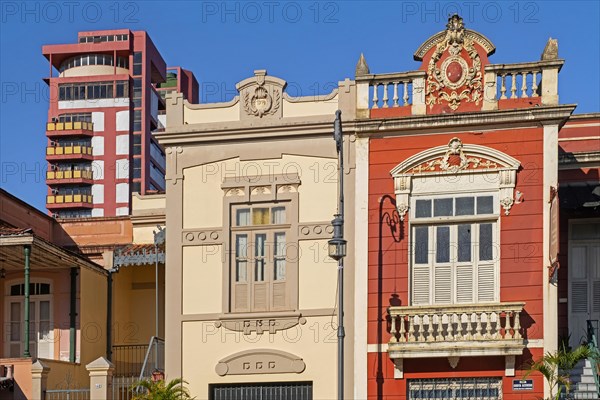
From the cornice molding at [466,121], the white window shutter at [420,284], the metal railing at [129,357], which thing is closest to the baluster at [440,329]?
the white window shutter at [420,284]

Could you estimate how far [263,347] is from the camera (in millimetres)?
24641

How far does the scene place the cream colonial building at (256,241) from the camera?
2453 centimetres

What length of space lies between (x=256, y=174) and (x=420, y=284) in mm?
4482

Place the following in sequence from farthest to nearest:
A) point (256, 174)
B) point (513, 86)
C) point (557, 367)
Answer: point (256, 174)
point (513, 86)
point (557, 367)

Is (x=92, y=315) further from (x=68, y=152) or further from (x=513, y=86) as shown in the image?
(x=68, y=152)

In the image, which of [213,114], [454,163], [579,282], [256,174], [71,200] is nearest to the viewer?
[454,163]

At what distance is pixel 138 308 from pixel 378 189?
9863 mm

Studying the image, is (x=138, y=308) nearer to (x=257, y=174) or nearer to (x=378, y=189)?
(x=257, y=174)

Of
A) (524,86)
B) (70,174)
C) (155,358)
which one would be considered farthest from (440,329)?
(70,174)

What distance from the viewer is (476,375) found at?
23.5 meters

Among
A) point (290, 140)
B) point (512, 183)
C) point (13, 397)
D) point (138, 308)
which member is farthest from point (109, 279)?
point (512, 183)

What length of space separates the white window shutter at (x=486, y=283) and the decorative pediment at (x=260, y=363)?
13.5 feet

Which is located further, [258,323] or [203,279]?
[203,279]

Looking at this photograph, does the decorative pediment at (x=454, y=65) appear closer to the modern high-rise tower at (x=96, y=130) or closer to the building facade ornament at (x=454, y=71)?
the building facade ornament at (x=454, y=71)
